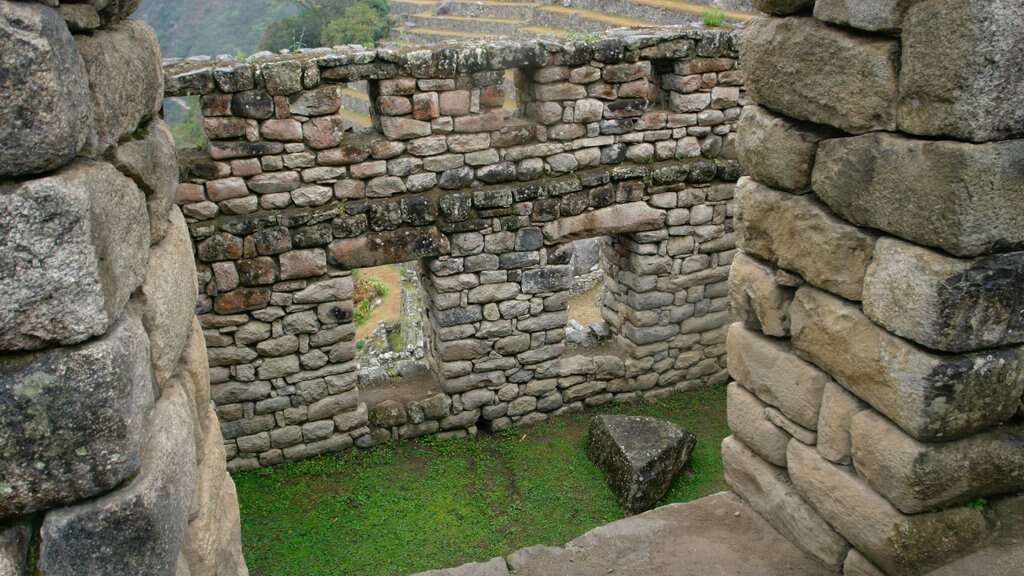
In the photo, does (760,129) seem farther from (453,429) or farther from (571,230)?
(453,429)

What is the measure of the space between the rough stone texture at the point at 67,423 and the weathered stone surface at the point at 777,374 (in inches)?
95.1

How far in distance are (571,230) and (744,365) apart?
4.07 meters

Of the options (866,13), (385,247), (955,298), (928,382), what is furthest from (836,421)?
(385,247)

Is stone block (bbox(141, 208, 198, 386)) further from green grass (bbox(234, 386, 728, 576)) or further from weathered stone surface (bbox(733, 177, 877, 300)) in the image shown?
green grass (bbox(234, 386, 728, 576))

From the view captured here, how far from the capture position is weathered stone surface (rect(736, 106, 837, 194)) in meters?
3.01

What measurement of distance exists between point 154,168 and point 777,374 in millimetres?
2472

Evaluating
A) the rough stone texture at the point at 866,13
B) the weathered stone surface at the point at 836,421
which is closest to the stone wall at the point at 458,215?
the rough stone texture at the point at 866,13

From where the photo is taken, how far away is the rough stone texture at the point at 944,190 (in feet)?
7.73

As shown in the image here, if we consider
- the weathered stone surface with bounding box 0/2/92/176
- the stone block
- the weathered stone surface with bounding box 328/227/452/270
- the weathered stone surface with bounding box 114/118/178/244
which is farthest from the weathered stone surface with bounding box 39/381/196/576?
the weathered stone surface with bounding box 328/227/452/270

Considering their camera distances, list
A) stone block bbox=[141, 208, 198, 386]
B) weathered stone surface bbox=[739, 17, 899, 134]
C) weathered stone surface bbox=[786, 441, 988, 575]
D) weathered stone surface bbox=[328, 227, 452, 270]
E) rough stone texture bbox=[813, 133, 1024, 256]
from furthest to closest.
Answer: weathered stone surface bbox=[328, 227, 452, 270] → weathered stone surface bbox=[786, 441, 988, 575] → weathered stone surface bbox=[739, 17, 899, 134] → rough stone texture bbox=[813, 133, 1024, 256] → stone block bbox=[141, 208, 198, 386]

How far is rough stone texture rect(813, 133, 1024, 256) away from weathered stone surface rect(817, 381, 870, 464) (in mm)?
660

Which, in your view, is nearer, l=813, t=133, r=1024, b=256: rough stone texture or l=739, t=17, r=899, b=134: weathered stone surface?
l=813, t=133, r=1024, b=256: rough stone texture

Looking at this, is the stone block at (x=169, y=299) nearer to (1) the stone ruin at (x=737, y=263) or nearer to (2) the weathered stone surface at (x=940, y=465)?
(1) the stone ruin at (x=737, y=263)

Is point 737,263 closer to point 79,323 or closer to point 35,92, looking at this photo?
point 79,323
